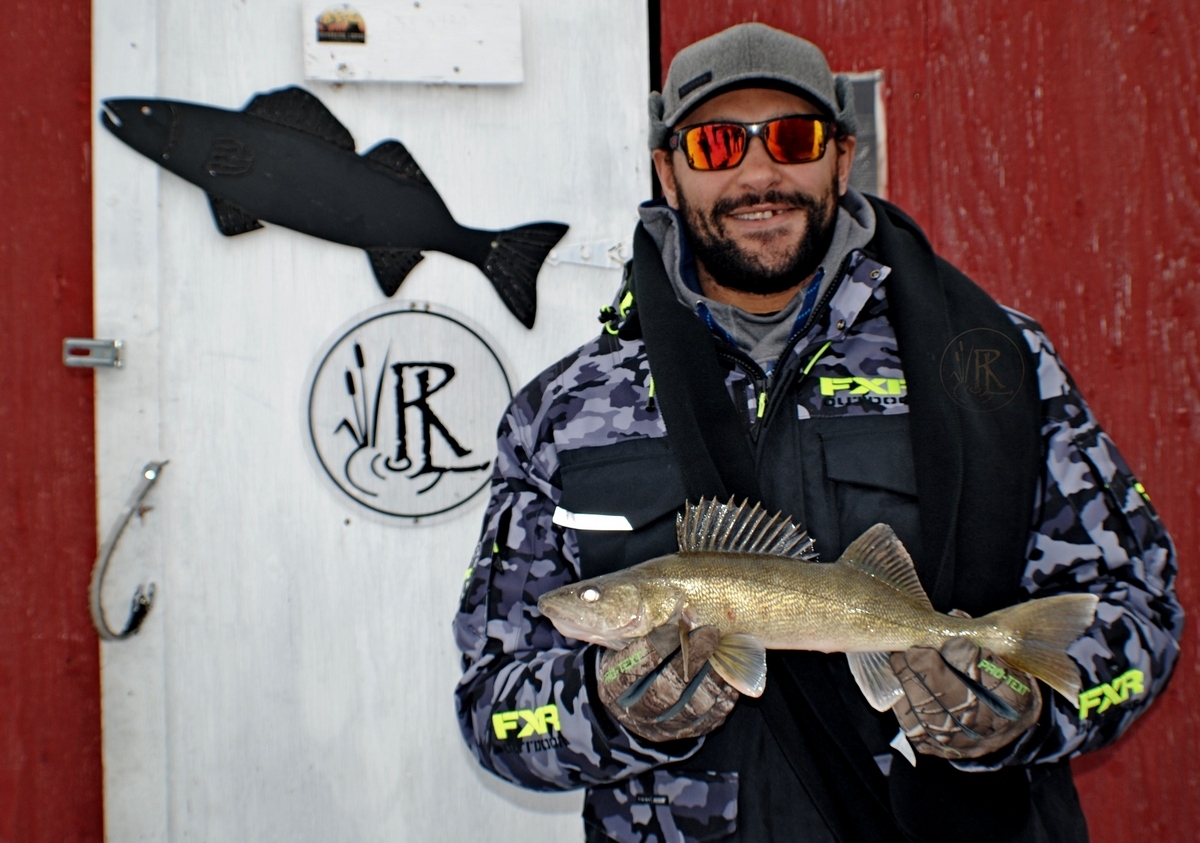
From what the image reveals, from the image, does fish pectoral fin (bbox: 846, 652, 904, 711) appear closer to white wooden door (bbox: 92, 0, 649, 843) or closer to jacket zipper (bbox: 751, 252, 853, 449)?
jacket zipper (bbox: 751, 252, 853, 449)

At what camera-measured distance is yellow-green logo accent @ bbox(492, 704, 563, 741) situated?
187 cm

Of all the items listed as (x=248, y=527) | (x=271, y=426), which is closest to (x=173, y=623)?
(x=248, y=527)

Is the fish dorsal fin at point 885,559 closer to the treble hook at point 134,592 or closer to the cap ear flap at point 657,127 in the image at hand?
the cap ear flap at point 657,127

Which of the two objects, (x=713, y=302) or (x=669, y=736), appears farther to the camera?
(x=713, y=302)

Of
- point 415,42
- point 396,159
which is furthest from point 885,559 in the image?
point 415,42

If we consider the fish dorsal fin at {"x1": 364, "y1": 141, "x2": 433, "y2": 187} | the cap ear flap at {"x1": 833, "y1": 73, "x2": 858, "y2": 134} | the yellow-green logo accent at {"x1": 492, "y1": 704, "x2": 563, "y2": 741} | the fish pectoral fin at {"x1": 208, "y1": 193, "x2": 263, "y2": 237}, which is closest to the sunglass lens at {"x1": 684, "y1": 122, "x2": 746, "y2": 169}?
the cap ear flap at {"x1": 833, "y1": 73, "x2": 858, "y2": 134}

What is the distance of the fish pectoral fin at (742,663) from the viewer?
166 centimetres

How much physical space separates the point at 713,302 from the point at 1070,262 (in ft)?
5.05

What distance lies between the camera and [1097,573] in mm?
1862

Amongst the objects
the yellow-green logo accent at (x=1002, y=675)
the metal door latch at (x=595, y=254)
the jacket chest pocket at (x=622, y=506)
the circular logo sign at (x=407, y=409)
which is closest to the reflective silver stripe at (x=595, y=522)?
the jacket chest pocket at (x=622, y=506)

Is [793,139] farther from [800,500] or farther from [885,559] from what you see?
[885,559]

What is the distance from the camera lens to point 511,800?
9.53ft

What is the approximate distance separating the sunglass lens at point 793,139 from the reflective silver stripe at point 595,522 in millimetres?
931

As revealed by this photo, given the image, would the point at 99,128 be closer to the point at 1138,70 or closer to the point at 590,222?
the point at 590,222
